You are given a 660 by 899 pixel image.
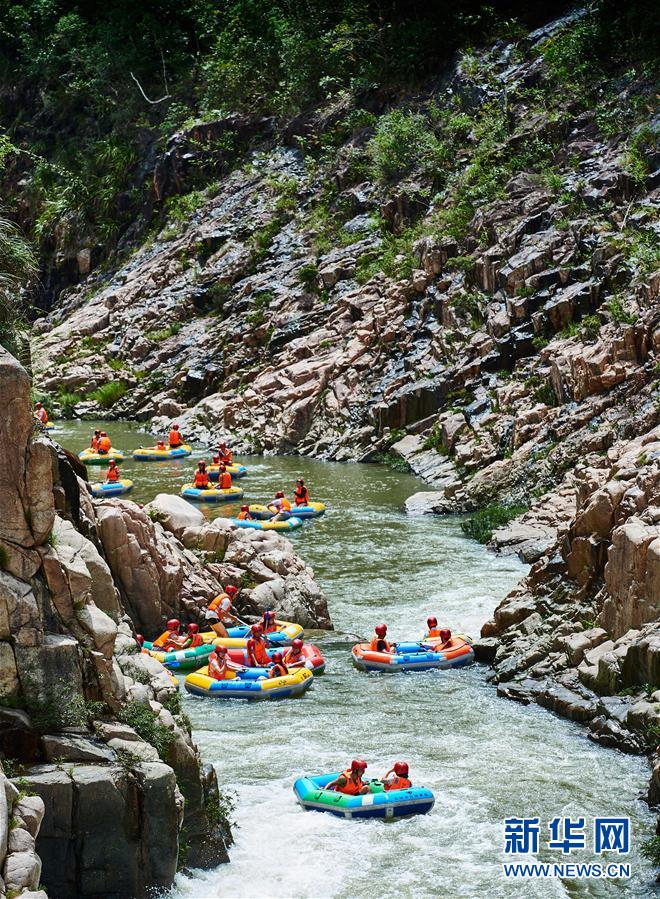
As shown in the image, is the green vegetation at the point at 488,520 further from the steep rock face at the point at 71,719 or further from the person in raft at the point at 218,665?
the steep rock face at the point at 71,719

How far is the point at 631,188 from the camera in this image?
4006cm

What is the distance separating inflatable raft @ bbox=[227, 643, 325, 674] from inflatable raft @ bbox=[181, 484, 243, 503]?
13.9 meters

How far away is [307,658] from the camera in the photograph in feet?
71.4

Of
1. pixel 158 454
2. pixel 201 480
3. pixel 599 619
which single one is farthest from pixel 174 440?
pixel 599 619

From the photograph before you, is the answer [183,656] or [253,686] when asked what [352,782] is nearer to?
[253,686]

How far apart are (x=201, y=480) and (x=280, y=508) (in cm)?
449

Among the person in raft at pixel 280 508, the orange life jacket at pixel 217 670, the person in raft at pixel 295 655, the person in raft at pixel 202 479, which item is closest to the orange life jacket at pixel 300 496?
the person in raft at pixel 280 508

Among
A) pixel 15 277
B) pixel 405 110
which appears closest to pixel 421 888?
pixel 15 277

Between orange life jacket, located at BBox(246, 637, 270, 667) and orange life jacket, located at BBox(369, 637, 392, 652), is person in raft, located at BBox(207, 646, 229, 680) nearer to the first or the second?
orange life jacket, located at BBox(246, 637, 270, 667)

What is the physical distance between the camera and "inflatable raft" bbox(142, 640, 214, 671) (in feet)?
72.4

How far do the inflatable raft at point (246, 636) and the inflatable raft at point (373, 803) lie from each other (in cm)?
682

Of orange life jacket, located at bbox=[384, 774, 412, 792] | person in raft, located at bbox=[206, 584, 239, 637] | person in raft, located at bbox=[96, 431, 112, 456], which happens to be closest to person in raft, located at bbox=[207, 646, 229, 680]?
person in raft, located at bbox=[206, 584, 239, 637]

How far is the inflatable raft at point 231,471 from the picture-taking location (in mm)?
38656

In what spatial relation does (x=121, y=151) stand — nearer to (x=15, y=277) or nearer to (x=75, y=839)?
(x=15, y=277)
